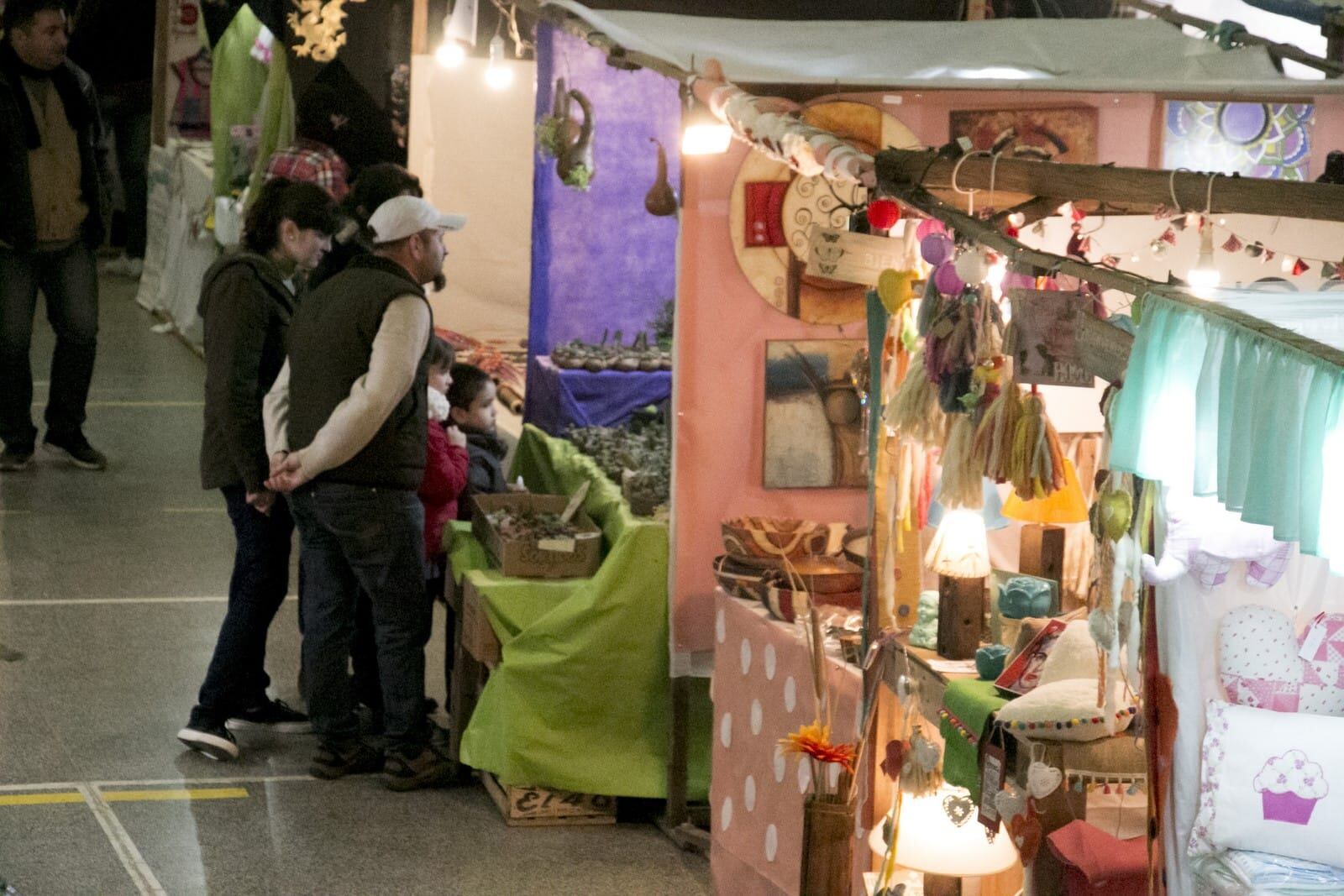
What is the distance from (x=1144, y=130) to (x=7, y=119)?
5.48 m

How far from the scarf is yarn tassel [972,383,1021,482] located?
6384mm

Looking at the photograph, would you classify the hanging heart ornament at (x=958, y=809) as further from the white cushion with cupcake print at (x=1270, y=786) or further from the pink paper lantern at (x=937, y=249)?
the pink paper lantern at (x=937, y=249)

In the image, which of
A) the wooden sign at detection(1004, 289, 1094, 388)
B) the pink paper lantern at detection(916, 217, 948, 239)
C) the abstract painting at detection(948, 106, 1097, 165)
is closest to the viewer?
the wooden sign at detection(1004, 289, 1094, 388)

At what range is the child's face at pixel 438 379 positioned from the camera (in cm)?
612

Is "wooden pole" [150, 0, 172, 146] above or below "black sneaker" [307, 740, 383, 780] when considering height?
above

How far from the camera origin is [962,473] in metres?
3.49

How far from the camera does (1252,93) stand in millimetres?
4785

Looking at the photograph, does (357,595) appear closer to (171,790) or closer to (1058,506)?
(171,790)

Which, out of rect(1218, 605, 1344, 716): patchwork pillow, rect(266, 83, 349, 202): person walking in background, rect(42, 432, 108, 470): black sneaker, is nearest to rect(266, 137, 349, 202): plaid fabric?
rect(266, 83, 349, 202): person walking in background

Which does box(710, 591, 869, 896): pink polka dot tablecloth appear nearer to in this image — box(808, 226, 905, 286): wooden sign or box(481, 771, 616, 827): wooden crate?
box(481, 771, 616, 827): wooden crate

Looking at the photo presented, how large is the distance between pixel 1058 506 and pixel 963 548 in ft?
0.75

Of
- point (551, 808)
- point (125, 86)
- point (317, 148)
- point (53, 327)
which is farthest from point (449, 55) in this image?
point (125, 86)

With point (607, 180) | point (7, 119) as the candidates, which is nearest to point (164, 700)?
point (607, 180)

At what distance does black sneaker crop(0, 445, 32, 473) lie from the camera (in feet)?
29.8
